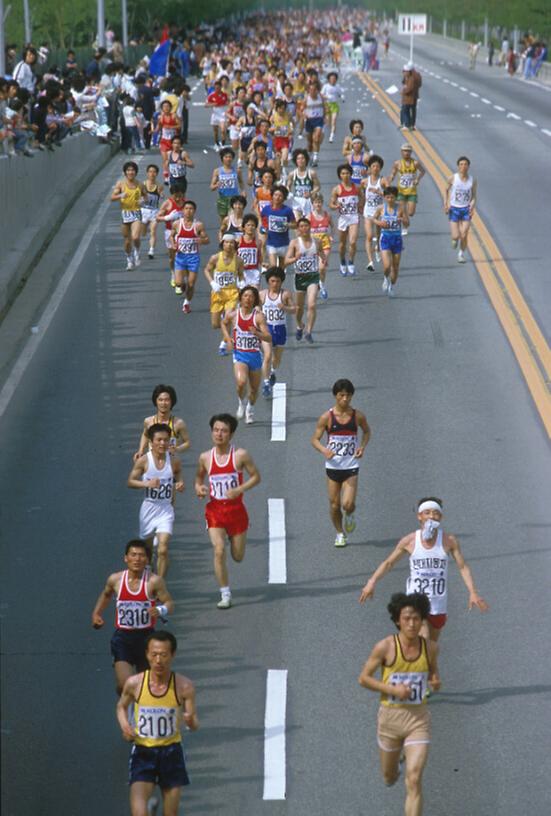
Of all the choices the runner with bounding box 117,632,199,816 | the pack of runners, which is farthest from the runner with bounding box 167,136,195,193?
the runner with bounding box 117,632,199,816

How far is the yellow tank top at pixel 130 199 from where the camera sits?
2811cm

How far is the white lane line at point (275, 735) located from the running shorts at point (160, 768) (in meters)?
0.90

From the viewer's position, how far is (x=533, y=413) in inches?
819

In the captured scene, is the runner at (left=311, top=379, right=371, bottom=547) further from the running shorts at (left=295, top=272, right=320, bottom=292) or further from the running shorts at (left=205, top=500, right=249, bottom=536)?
the running shorts at (left=295, top=272, right=320, bottom=292)

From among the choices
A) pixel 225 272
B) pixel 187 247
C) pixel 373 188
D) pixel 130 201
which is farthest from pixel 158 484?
pixel 373 188

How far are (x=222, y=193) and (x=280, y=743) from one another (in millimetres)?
19349

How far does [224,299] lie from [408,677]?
12.0m

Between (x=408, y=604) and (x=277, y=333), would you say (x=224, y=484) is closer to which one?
(x=408, y=604)

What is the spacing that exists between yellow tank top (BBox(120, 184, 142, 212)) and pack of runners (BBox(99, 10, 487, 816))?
3cm

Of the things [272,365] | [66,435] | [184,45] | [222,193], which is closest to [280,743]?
[66,435]

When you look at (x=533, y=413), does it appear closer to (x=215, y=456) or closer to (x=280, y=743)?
(x=215, y=456)

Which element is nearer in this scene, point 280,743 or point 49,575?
point 280,743

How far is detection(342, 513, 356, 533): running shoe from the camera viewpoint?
16.3 meters

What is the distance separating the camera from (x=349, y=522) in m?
16.4
